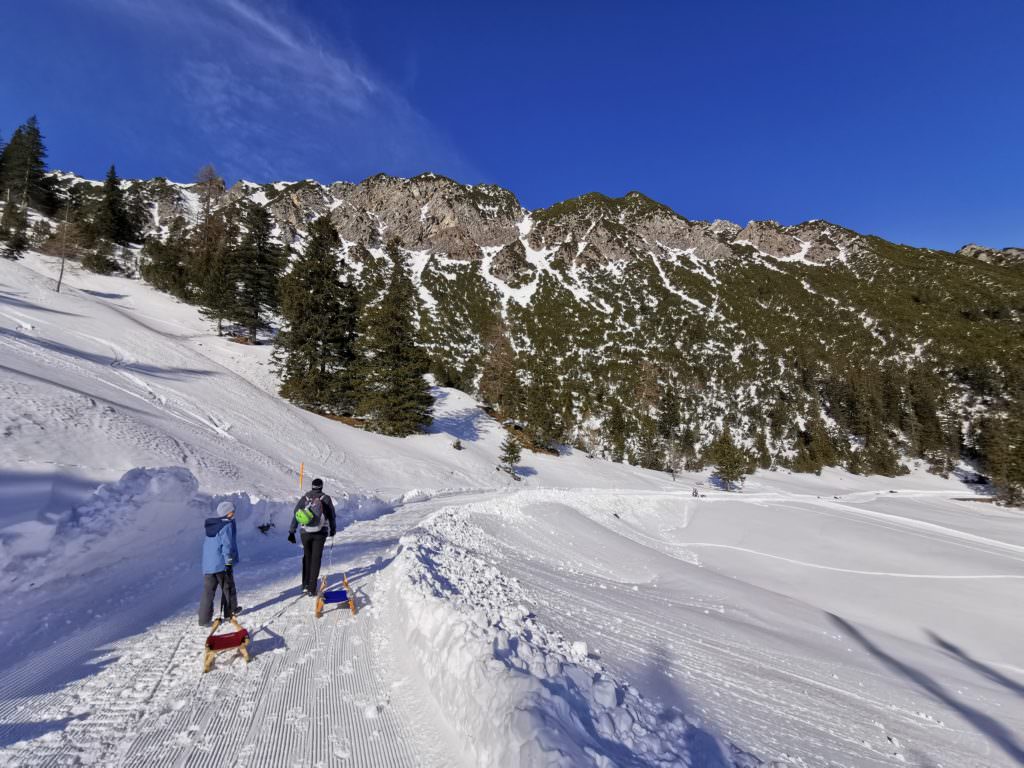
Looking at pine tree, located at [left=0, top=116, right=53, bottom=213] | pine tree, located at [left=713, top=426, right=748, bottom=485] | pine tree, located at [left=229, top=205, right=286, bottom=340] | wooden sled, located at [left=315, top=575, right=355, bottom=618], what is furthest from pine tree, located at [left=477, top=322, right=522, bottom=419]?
pine tree, located at [left=0, top=116, right=53, bottom=213]

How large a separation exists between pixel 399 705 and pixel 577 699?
5.70 feet

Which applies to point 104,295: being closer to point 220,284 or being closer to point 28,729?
point 220,284

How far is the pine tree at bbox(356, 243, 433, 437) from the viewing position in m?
30.2

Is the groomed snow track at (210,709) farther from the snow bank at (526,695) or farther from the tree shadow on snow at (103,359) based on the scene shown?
the tree shadow on snow at (103,359)

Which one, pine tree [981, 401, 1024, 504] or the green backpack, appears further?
pine tree [981, 401, 1024, 504]

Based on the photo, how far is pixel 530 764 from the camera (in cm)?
282

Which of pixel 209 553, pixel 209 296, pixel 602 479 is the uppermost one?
pixel 209 296

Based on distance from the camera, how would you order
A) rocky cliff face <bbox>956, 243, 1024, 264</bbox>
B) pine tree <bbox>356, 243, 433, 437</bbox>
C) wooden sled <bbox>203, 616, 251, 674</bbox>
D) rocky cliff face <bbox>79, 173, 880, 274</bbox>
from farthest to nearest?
rocky cliff face <bbox>956, 243, 1024, 264</bbox> → rocky cliff face <bbox>79, 173, 880, 274</bbox> → pine tree <bbox>356, 243, 433, 437</bbox> → wooden sled <bbox>203, 616, 251, 674</bbox>

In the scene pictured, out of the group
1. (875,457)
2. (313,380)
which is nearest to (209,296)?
(313,380)

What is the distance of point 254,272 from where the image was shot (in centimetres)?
3453

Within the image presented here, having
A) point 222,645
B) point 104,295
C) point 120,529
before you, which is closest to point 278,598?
point 222,645

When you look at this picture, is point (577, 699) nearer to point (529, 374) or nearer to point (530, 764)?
point (530, 764)

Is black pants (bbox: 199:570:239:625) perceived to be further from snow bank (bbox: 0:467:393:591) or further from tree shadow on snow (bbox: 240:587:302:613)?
snow bank (bbox: 0:467:393:591)

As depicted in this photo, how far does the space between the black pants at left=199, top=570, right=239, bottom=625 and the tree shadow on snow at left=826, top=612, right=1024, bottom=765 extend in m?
10.8
